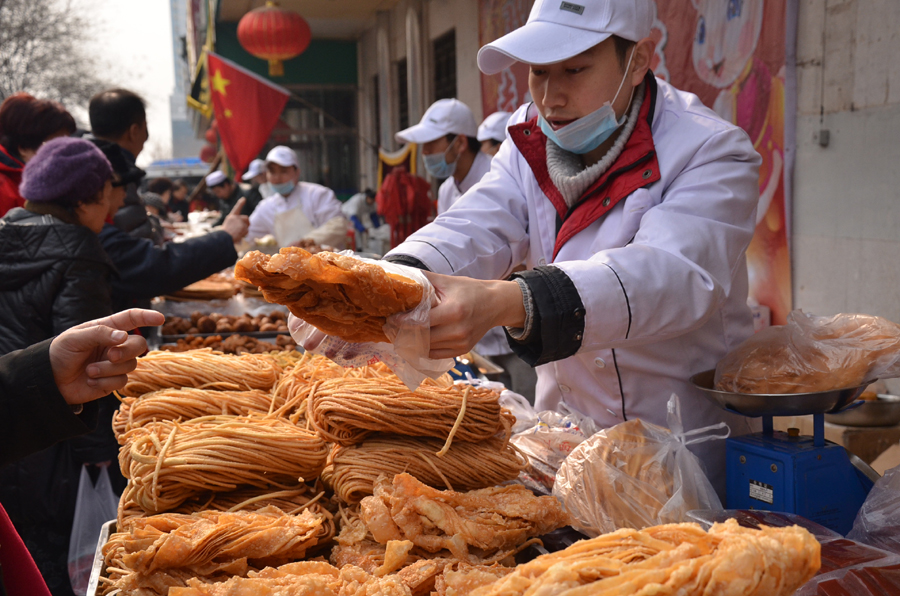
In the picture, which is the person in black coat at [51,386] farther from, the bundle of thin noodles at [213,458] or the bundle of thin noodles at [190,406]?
the bundle of thin noodles at [190,406]

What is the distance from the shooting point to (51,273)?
2.93 metres

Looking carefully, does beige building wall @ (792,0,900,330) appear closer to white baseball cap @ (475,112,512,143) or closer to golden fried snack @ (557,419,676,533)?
golden fried snack @ (557,419,676,533)

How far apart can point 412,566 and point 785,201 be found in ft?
11.9

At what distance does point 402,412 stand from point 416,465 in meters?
0.14

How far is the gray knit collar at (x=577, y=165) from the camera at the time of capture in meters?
2.10

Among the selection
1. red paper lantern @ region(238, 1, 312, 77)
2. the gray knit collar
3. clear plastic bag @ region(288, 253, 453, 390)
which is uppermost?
red paper lantern @ region(238, 1, 312, 77)

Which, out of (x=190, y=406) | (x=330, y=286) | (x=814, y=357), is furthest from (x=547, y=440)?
(x=190, y=406)

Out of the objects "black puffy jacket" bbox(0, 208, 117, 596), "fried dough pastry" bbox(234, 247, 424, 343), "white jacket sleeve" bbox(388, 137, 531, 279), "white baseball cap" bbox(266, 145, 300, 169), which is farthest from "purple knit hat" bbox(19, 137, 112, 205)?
A: "white baseball cap" bbox(266, 145, 300, 169)

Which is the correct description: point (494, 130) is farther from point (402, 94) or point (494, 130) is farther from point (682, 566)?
point (402, 94)

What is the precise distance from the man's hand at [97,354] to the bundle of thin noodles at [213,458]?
220 millimetres

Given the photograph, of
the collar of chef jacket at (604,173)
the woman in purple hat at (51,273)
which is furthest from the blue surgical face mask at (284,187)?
the collar of chef jacket at (604,173)

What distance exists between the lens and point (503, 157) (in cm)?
251

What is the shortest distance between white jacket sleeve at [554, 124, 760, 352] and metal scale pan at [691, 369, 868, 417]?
0.21 metres

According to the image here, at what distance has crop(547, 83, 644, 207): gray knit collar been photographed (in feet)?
6.88
